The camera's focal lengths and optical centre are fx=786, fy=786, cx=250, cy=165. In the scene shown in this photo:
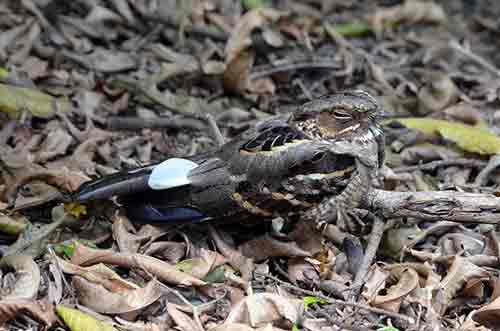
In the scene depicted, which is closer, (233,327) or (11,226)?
(233,327)

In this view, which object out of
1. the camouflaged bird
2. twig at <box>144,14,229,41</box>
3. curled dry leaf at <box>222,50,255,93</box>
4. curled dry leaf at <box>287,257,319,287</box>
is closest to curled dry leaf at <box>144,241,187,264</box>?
the camouflaged bird

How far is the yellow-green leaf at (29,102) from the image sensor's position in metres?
4.98

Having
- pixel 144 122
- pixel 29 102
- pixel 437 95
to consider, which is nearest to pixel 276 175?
pixel 144 122

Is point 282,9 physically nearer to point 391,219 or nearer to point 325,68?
point 325,68

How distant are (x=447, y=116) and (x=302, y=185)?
74.1 inches

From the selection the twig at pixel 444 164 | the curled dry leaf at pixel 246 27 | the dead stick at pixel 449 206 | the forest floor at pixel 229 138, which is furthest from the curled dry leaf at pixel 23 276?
the curled dry leaf at pixel 246 27

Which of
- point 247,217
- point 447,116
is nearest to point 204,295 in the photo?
point 247,217

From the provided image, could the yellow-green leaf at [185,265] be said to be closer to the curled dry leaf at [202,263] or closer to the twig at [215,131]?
the curled dry leaf at [202,263]

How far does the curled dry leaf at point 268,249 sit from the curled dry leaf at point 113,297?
618 millimetres

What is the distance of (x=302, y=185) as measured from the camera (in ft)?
13.0

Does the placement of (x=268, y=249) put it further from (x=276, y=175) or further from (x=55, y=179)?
(x=55, y=179)

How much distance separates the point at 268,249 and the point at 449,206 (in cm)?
95

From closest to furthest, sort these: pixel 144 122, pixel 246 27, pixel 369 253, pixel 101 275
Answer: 1. pixel 101 275
2. pixel 369 253
3. pixel 144 122
4. pixel 246 27

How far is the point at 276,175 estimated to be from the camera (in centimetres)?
396
